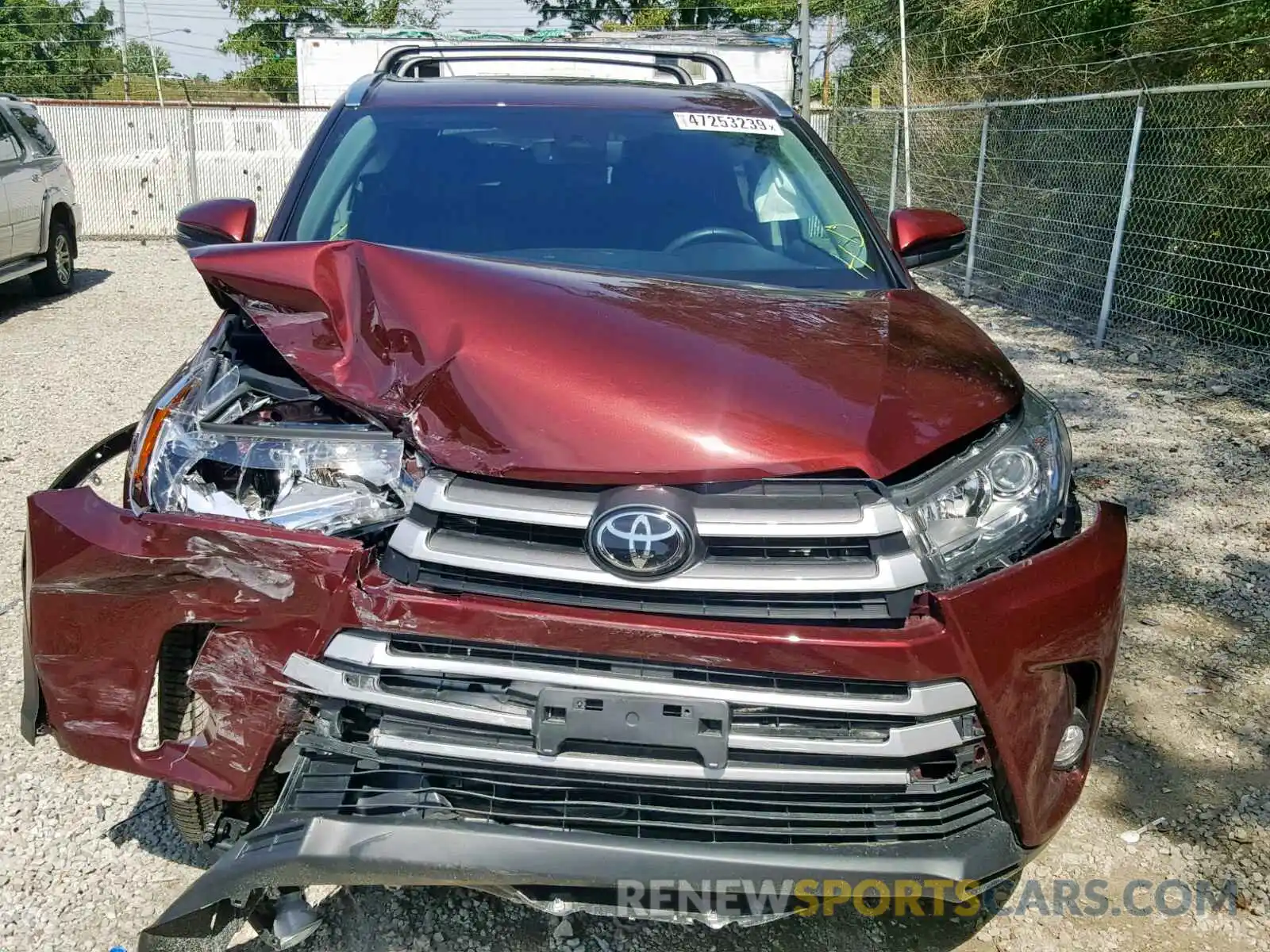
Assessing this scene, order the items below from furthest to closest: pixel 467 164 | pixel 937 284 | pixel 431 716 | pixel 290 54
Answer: pixel 290 54
pixel 937 284
pixel 467 164
pixel 431 716

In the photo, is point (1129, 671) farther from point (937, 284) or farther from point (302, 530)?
point (937, 284)

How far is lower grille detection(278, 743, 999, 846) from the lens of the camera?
182 centimetres

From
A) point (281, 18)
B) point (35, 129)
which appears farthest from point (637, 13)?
point (35, 129)

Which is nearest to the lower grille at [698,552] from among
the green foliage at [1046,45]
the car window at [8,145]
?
the green foliage at [1046,45]

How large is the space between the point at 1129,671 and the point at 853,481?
218 centimetres

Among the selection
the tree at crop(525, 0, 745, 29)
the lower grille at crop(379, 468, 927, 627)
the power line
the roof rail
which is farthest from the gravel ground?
the tree at crop(525, 0, 745, 29)

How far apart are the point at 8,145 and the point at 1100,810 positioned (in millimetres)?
10363

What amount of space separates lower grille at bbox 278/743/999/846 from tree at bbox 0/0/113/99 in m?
31.1

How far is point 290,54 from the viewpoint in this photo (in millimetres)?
43656

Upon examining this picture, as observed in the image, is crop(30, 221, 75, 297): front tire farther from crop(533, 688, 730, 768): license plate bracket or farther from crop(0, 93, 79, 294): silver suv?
crop(533, 688, 730, 768): license plate bracket

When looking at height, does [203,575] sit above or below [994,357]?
below

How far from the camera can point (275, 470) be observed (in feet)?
6.79

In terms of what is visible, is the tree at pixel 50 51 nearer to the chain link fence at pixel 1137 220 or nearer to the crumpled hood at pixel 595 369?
the chain link fence at pixel 1137 220

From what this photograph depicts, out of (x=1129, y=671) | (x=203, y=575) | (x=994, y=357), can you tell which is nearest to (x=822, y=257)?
(x=994, y=357)
